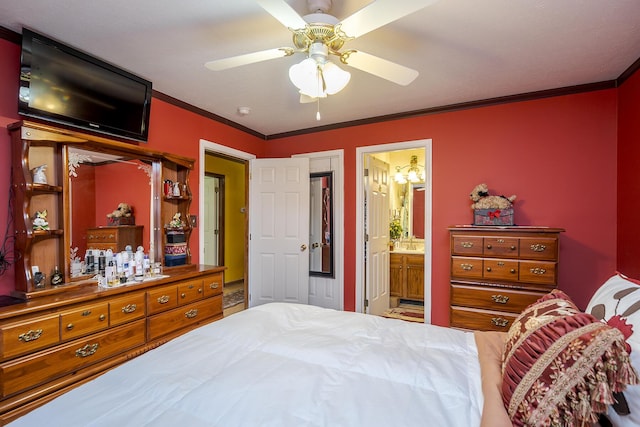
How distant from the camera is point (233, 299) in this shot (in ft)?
16.2

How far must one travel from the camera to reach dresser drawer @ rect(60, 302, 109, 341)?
A: 71.5 inches

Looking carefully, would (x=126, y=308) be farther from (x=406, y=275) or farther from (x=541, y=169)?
(x=541, y=169)

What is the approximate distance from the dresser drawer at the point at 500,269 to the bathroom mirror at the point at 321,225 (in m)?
1.86

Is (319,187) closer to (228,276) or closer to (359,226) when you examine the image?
(359,226)

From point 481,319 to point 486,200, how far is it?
1.08 meters

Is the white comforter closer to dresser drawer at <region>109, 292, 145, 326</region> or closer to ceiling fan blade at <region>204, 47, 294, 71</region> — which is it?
dresser drawer at <region>109, 292, 145, 326</region>

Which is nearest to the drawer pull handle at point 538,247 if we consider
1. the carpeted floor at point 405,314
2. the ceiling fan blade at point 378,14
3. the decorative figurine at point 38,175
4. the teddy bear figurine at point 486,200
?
the teddy bear figurine at point 486,200

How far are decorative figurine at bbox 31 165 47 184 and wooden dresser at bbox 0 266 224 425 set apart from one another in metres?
0.73

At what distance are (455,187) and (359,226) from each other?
1.17 m

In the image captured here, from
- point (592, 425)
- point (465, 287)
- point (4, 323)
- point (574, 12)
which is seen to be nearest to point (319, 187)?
point (465, 287)

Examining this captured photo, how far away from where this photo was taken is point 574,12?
1755 mm

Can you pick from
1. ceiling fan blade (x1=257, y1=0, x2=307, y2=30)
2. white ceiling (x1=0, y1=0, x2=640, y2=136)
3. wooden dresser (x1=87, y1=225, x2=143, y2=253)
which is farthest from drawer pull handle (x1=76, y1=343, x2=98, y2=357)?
ceiling fan blade (x1=257, y1=0, x2=307, y2=30)

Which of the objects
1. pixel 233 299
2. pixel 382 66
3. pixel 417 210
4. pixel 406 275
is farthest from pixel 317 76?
pixel 233 299

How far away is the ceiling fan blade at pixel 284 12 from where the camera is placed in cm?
128
